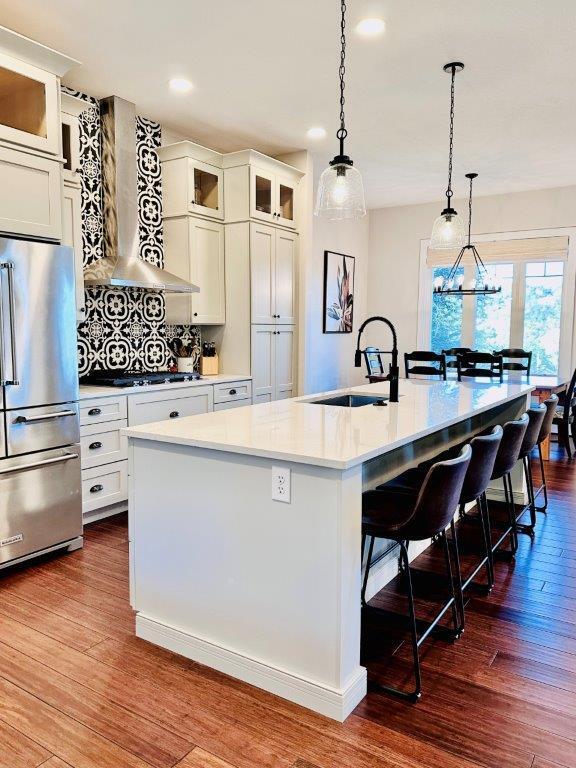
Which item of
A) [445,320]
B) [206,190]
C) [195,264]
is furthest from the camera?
[445,320]

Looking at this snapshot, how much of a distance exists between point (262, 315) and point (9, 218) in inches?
98.5

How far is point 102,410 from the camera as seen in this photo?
376cm

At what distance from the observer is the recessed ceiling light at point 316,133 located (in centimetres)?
495

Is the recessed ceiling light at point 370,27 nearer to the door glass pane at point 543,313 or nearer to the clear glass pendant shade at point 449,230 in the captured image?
the clear glass pendant shade at point 449,230

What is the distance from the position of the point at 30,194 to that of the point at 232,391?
228 cm

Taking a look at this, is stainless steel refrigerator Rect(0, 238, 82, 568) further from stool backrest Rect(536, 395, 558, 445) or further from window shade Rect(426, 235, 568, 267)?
window shade Rect(426, 235, 568, 267)

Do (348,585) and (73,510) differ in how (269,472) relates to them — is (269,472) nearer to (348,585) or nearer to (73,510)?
(348,585)

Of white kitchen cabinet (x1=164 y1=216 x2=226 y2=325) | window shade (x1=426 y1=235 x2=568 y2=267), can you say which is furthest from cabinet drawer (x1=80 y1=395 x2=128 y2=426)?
window shade (x1=426 y1=235 x2=568 y2=267)

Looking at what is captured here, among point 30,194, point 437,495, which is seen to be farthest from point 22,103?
point 437,495

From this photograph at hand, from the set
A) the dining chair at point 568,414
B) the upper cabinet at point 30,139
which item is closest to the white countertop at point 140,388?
the upper cabinet at point 30,139

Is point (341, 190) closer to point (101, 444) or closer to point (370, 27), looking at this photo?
point (370, 27)

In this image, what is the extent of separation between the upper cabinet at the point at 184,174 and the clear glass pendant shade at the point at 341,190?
7.50ft

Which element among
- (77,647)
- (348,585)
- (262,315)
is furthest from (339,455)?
(262,315)

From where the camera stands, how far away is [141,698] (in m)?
2.04
